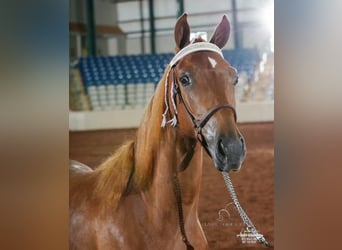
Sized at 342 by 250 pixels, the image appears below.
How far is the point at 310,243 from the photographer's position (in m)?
1.34

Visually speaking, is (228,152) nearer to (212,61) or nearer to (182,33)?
(212,61)

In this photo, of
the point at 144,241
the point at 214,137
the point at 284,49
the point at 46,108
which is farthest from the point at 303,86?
the point at 46,108

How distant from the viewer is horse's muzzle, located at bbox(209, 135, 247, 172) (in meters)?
1.21

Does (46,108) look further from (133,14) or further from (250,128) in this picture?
(250,128)

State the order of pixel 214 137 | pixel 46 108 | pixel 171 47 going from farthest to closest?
pixel 46 108, pixel 171 47, pixel 214 137

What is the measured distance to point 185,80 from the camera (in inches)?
49.3

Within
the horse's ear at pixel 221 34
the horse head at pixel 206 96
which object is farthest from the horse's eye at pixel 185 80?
the horse's ear at pixel 221 34

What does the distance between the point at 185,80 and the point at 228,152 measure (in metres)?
0.24

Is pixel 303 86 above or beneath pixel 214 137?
above

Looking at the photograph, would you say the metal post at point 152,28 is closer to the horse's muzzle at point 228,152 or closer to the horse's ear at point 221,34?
the horse's ear at point 221,34

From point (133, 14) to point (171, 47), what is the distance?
19 cm

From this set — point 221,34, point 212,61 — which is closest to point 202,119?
point 212,61

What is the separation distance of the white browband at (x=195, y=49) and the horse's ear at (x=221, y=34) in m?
0.02

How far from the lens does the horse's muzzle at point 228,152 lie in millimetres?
1208
